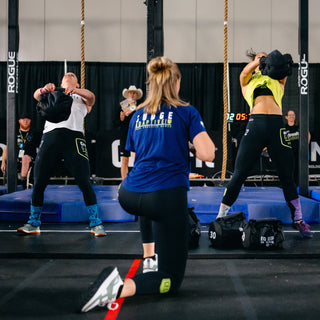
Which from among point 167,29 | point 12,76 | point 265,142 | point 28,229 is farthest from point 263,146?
point 167,29

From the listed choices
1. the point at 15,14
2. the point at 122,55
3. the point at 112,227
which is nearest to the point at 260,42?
the point at 122,55

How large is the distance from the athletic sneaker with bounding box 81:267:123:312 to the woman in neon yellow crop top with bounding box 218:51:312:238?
5.70 feet

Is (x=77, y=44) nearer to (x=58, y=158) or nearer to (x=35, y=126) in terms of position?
(x=35, y=126)

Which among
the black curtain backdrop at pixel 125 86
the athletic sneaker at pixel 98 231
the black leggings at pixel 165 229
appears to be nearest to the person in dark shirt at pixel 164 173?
the black leggings at pixel 165 229

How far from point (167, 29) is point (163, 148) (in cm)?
771

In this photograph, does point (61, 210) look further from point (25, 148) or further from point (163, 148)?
point (25, 148)

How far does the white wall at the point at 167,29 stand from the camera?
920 cm

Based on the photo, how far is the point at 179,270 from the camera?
2.12m

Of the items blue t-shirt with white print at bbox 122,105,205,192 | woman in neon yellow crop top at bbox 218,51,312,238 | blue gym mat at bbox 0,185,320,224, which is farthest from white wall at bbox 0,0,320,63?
blue t-shirt with white print at bbox 122,105,205,192

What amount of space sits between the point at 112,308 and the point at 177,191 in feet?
2.06

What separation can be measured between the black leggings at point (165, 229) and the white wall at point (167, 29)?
24.7ft

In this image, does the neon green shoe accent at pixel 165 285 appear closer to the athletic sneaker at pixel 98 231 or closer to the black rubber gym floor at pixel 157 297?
the black rubber gym floor at pixel 157 297

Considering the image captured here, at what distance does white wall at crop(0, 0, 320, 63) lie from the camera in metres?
9.20

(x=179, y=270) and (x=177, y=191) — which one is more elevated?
(x=177, y=191)
